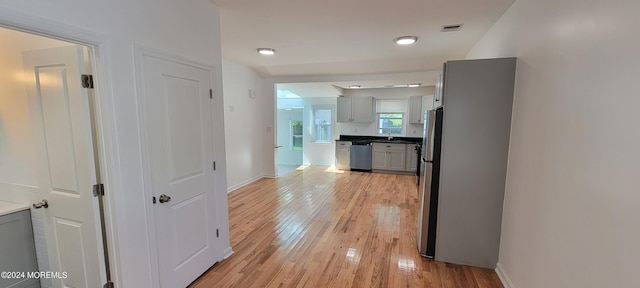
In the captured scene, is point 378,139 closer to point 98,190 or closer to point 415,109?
point 415,109

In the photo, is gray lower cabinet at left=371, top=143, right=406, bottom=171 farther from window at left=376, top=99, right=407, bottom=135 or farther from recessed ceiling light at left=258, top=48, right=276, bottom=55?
recessed ceiling light at left=258, top=48, right=276, bottom=55

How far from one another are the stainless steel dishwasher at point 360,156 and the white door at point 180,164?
16.7 ft

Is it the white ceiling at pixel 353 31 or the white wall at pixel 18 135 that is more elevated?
the white ceiling at pixel 353 31

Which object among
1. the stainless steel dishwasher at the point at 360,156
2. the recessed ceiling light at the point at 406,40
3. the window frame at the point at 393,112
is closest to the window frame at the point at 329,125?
the stainless steel dishwasher at the point at 360,156

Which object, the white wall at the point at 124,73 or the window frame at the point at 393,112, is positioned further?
the window frame at the point at 393,112

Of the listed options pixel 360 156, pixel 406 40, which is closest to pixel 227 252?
pixel 406 40

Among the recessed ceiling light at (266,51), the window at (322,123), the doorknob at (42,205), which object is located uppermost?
the recessed ceiling light at (266,51)

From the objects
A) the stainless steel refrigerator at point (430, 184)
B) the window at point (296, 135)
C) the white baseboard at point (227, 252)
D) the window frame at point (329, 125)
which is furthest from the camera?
the window at point (296, 135)

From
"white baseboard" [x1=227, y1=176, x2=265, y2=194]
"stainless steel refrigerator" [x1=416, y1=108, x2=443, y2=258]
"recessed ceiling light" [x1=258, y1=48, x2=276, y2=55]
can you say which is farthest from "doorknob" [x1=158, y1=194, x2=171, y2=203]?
"white baseboard" [x1=227, y1=176, x2=265, y2=194]

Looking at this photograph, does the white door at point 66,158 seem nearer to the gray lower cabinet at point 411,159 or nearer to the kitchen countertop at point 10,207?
the kitchen countertop at point 10,207

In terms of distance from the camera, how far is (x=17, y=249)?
78.3 inches


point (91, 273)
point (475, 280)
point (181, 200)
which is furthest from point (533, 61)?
point (91, 273)

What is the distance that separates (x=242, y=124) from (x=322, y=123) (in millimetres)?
3326

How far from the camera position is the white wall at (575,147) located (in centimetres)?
111
